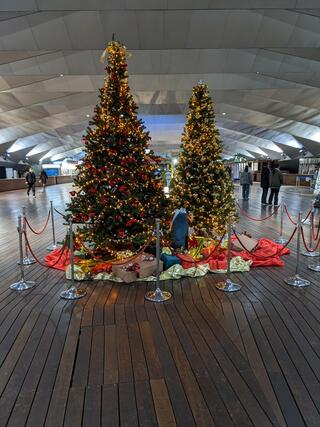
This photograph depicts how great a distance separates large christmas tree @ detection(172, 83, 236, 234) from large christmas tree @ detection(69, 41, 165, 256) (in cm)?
153

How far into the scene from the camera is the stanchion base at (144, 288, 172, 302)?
3996 millimetres

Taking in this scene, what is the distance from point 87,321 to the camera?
3484 millimetres

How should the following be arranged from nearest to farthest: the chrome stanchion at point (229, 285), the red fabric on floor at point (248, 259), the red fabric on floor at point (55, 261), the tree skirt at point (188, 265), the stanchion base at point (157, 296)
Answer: the stanchion base at point (157, 296) < the chrome stanchion at point (229, 285) < the tree skirt at point (188, 265) < the red fabric on floor at point (248, 259) < the red fabric on floor at point (55, 261)

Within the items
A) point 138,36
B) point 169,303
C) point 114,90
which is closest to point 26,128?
point 138,36

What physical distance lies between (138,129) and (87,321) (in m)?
3.09

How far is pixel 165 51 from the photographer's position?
12828 millimetres

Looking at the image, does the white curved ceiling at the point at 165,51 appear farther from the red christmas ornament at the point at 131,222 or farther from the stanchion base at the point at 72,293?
the stanchion base at the point at 72,293

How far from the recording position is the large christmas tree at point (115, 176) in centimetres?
500

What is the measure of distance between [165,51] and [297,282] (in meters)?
11.2

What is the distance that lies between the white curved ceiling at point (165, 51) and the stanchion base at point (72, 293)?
7406 millimetres

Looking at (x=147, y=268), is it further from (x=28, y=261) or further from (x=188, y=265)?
(x=28, y=261)

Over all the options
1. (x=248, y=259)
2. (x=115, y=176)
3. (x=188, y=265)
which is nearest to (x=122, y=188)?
(x=115, y=176)

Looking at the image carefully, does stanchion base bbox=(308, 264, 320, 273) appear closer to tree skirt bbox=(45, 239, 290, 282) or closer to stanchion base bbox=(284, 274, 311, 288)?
tree skirt bbox=(45, 239, 290, 282)

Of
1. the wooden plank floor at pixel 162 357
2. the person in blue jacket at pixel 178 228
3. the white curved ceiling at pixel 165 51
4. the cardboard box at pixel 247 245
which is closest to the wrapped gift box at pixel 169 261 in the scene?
the wooden plank floor at pixel 162 357
